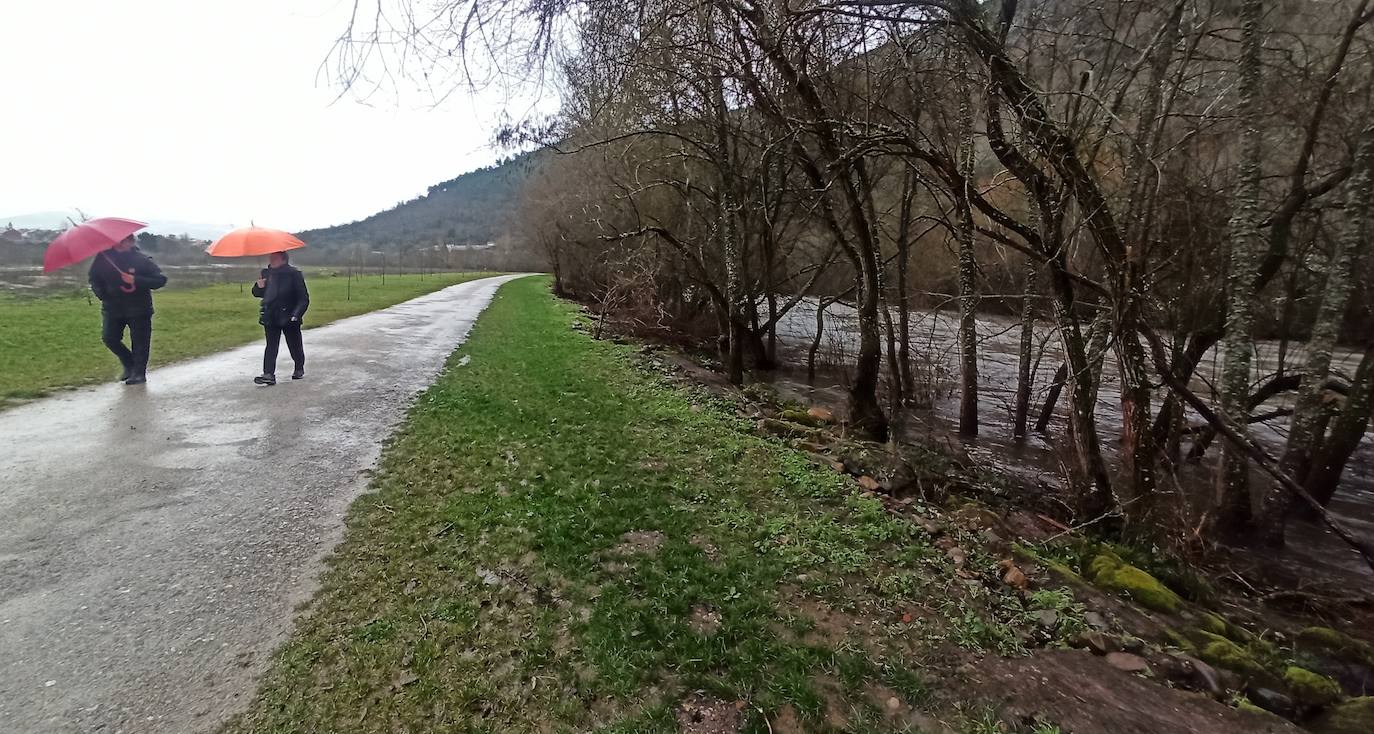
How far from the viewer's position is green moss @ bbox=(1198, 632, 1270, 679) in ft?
11.6

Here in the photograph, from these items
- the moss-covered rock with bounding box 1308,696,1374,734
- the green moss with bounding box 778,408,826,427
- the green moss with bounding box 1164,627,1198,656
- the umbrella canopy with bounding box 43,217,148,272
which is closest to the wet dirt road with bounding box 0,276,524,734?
the umbrella canopy with bounding box 43,217,148,272

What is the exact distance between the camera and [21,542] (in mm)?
3945

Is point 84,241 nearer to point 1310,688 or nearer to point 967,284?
point 1310,688

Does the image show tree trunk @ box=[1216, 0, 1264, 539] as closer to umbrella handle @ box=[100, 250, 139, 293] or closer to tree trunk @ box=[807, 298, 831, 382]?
tree trunk @ box=[807, 298, 831, 382]

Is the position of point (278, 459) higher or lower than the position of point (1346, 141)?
lower

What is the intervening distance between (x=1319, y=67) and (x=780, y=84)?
6.20m

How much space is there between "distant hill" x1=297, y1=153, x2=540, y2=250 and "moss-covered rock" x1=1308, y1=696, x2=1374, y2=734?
98157mm

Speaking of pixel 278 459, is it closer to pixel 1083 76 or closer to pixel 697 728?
pixel 697 728

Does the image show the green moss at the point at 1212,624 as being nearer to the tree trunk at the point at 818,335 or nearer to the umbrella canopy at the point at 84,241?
the tree trunk at the point at 818,335

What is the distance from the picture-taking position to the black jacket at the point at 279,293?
8406mm

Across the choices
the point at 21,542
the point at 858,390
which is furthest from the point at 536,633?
the point at 858,390

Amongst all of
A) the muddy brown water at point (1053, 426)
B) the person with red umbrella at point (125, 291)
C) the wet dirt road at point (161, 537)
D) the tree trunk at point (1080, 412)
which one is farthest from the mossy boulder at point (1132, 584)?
the person with red umbrella at point (125, 291)

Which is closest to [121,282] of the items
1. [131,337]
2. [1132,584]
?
[131,337]

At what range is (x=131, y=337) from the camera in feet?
26.5
